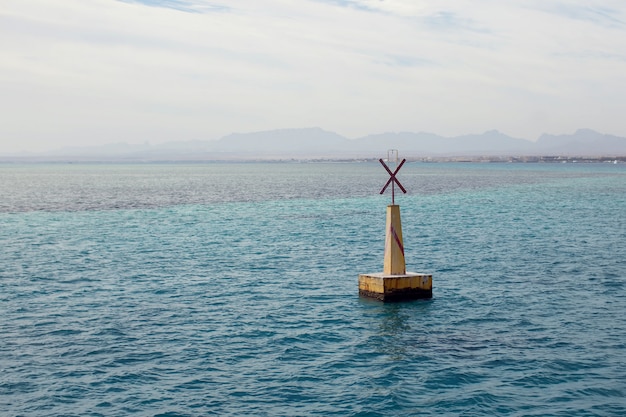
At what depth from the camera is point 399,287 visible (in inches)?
1292

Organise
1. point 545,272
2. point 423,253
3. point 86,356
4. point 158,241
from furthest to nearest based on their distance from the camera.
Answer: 1. point 158,241
2. point 423,253
3. point 545,272
4. point 86,356

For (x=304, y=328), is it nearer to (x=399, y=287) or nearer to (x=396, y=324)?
(x=396, y=324)

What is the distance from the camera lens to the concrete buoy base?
107 ft

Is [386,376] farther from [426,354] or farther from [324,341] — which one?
[324,341]

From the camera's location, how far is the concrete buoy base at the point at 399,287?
3272 cm

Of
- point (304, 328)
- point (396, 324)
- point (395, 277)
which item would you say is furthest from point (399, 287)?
point (304, 328)

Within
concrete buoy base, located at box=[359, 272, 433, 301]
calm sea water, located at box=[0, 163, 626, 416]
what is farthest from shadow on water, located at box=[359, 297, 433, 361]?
concrete buoy base, located at box=[359, 272, 433, 301]

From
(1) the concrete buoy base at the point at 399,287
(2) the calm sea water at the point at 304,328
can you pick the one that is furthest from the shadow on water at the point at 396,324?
(1) the concrete buoy base at the point at 399,287

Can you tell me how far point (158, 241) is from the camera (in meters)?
58.2

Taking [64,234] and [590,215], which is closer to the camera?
[64,234]

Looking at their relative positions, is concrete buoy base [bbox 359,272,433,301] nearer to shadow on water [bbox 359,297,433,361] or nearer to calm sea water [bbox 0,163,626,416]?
shadow on water [bbox 359,297,433,361]

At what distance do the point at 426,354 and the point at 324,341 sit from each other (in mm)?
3974

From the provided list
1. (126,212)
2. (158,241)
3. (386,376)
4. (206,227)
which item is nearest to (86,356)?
(386,376)

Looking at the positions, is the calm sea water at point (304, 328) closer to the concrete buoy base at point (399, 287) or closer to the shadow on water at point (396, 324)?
the shadow on water at point (396, 324)
